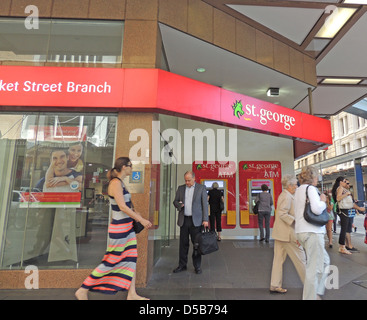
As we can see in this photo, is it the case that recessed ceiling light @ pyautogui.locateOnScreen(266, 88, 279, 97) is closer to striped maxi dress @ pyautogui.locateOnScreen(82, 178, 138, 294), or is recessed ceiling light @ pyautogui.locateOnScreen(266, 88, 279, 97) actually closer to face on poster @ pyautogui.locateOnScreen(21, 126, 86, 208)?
face on poster @ pyautogui.locateOnScreen(21, 126, 86, 208)

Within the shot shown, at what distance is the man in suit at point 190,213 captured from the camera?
14.1 feet

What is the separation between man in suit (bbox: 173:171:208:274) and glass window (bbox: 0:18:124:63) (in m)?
2.49

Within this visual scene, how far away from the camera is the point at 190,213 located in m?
4.36

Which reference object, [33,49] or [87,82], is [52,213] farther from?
[33,49]

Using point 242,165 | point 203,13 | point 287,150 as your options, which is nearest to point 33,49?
point 203,13

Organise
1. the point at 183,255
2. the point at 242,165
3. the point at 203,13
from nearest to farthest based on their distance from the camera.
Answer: the point at 183,255 → the point at 203,13 → the point at 242,165

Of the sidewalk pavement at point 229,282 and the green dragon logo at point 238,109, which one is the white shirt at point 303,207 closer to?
the sidewalk pavement at point 229,282

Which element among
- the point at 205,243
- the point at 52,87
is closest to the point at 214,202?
the point at 205,243

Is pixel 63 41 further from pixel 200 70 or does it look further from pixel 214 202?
pixel 214 202

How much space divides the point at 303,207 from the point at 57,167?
3.53 metres

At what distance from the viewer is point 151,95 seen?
12.4 ft

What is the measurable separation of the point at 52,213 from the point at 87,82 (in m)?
2.07

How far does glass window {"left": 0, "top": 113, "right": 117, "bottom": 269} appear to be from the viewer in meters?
3.81

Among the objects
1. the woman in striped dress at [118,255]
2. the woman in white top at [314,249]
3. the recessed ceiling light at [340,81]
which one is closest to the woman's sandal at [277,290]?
the woman in white top at [314,249]
